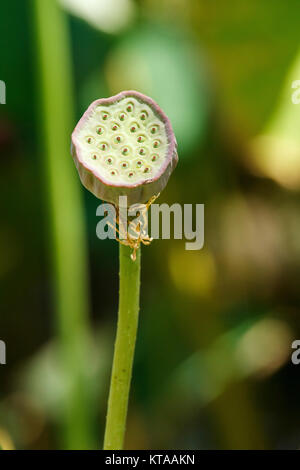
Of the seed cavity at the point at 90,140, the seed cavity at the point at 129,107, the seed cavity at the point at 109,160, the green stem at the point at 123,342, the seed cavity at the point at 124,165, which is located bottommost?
the green stem at the point at 123,342

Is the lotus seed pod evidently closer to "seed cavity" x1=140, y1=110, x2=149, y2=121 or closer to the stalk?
"seed cavity" x1=140, y1=110, x2=149, y2=121

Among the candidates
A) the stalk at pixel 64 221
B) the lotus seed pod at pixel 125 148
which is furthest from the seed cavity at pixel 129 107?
the stalk at pixel 64 221

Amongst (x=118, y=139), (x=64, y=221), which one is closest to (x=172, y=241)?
(x=64, y=221)

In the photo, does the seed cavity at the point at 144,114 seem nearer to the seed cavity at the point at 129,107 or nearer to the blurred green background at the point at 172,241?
the seed cavity at the point at 129,107

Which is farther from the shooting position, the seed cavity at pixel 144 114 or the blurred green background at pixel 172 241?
the blurred green background at pixel 172 241

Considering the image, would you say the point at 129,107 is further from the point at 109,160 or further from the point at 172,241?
the point at 172,241

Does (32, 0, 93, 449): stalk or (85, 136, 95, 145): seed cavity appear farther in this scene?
(32, 0, 93, 449): stalk

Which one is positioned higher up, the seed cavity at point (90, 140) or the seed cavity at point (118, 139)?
the seed cavity at point (118, 139)

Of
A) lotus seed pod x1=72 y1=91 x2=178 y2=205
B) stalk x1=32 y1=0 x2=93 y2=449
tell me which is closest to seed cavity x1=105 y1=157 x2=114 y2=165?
lotus seed pod x1=72 y1=91 x2=178 y2=205
